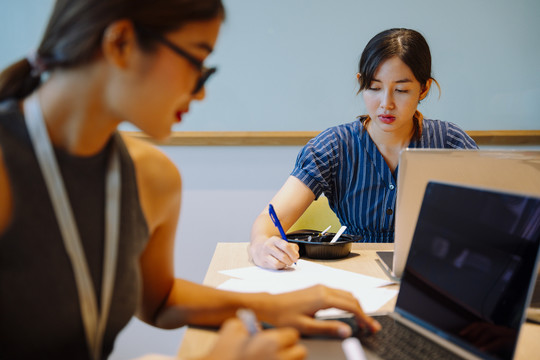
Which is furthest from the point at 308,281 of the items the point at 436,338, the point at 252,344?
the point at 252,344

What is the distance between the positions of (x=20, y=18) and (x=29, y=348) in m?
2.37

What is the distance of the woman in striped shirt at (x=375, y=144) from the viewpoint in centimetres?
154

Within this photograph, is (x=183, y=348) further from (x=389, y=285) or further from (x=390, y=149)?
(x=390, y=149)

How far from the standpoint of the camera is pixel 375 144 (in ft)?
5.56

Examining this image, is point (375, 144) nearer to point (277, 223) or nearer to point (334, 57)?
point (277, 223)

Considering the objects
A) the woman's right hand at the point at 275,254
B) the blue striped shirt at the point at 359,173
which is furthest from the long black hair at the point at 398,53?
the woman's right hand at the point at 275,254

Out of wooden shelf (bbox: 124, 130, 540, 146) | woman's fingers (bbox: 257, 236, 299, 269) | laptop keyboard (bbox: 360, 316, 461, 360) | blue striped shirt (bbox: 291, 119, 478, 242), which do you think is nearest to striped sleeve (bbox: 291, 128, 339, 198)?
blue striped shirt (bbox: 291, 119, 478, 242)

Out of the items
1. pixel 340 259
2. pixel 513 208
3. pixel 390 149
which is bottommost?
pixel 340 259

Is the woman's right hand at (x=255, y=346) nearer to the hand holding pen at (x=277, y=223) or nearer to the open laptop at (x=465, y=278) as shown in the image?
the open laptop at (x=465, y=278)

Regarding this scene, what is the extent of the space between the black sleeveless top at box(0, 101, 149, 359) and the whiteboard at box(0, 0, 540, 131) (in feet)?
6.15

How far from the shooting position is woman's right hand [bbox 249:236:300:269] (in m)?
1.13

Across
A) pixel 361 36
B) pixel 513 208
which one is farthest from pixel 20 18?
pixel 513 208

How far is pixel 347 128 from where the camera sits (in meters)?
1.75

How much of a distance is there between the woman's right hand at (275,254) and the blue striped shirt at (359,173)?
48cm
